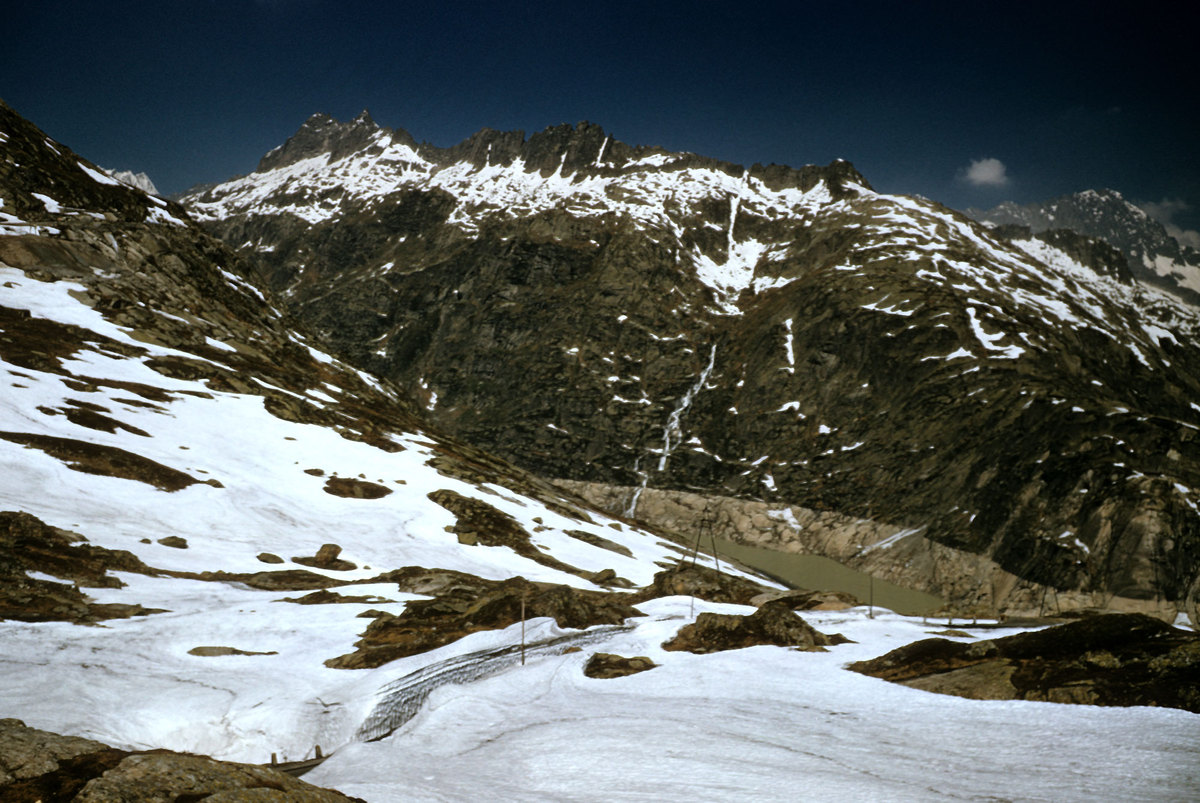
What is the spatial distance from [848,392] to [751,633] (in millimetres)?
121676

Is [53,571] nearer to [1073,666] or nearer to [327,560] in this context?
[327,560]

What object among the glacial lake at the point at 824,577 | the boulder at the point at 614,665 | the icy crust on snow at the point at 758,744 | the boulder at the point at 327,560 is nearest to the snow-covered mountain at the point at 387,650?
the icy crust on snow at the point at 758,744

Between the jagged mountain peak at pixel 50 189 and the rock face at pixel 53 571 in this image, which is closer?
the rock face at pixel 53 571

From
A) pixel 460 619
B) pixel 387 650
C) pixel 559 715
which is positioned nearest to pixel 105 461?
pixel 460 619

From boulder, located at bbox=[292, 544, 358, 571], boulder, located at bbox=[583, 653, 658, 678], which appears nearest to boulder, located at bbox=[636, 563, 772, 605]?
boulder, located at bbox=[583, 653, 658, 678]

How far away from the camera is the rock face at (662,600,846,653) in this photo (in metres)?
13.2

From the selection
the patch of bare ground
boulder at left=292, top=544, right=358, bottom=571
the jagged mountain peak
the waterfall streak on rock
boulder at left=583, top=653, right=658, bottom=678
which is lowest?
boulder at left=292, top=544, right=358, bottom=571

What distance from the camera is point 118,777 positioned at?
17.6 feet

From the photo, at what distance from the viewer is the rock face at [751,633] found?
13219 mm

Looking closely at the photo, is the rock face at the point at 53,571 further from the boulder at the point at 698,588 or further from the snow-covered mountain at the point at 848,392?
the snow-covered mountain at the point at 848,392

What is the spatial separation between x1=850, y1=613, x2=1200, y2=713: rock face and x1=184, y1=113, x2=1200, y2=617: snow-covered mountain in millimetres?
74200

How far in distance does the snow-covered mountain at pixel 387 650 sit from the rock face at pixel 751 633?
0.12 m

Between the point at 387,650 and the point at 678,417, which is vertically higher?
the point at 678,417

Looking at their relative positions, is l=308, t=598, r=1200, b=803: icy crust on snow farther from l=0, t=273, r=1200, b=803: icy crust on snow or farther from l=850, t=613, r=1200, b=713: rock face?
l=850, t=613, r=1200, b=713: rock face
